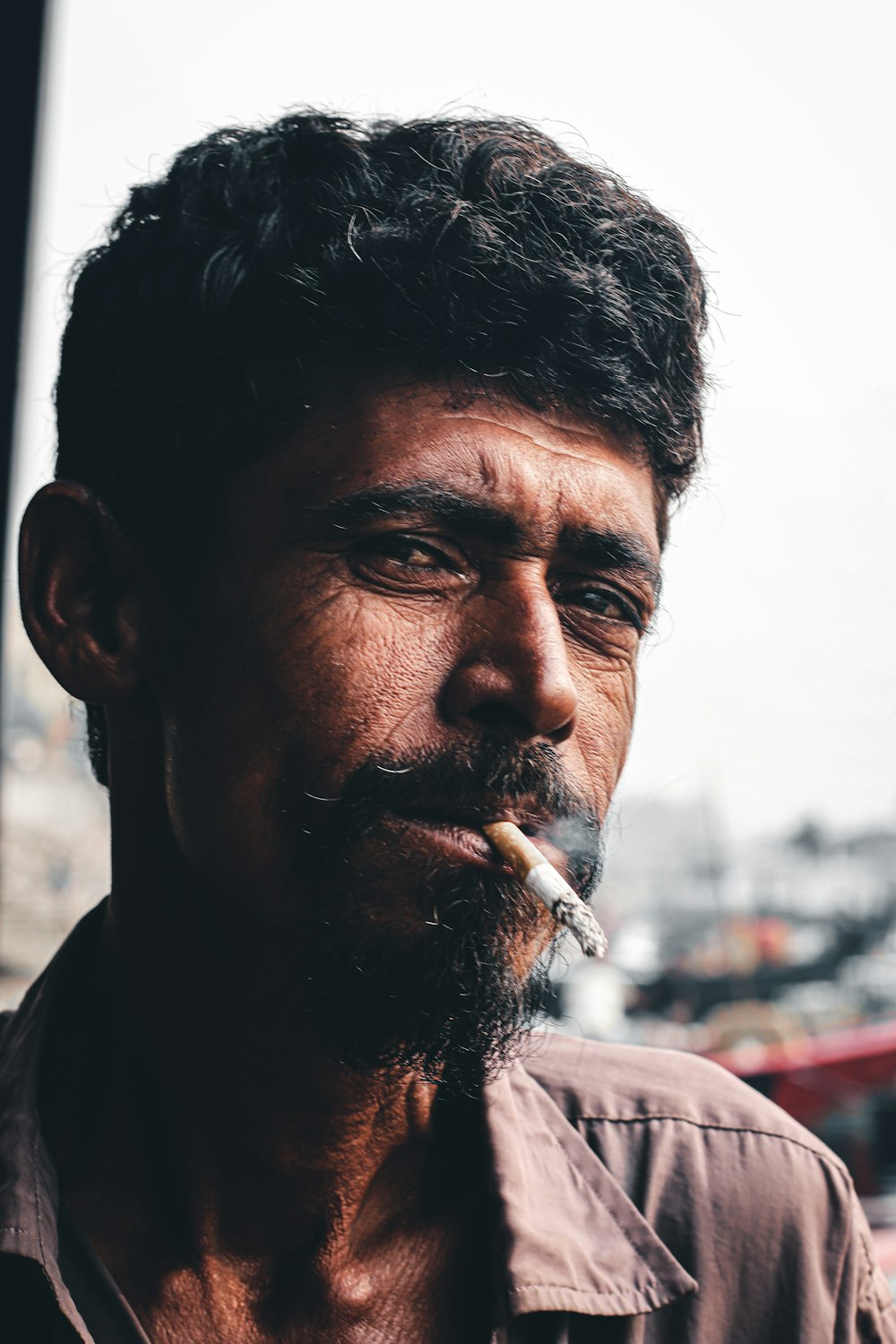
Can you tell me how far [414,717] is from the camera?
4.00 feet

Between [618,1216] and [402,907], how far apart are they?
55cm

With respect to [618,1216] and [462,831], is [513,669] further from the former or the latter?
[618,1216]

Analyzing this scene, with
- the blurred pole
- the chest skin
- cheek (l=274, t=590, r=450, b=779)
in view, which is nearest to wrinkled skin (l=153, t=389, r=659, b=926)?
cheek (l=274, t=590, r=450, b=779)

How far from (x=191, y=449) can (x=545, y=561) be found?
0.44m

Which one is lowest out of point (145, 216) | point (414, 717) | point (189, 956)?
point (189, 956)

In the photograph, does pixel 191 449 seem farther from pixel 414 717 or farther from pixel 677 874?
pixel 677 874

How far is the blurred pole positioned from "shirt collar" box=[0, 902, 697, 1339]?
1124mm

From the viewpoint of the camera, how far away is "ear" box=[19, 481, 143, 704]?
1.40 meters

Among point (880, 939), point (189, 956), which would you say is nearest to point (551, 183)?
point (189, 956)

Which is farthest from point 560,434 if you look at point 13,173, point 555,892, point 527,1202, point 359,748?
point 13,173

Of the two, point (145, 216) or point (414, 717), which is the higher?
point (145, 216)

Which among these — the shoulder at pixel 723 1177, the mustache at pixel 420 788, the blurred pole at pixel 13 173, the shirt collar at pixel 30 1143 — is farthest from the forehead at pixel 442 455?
the blurred pole at pixel 13 173

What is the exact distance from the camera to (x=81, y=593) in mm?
1424

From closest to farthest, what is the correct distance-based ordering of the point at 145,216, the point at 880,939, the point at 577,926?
the point at 577,926, the point at 145,216, the point at 880,939
